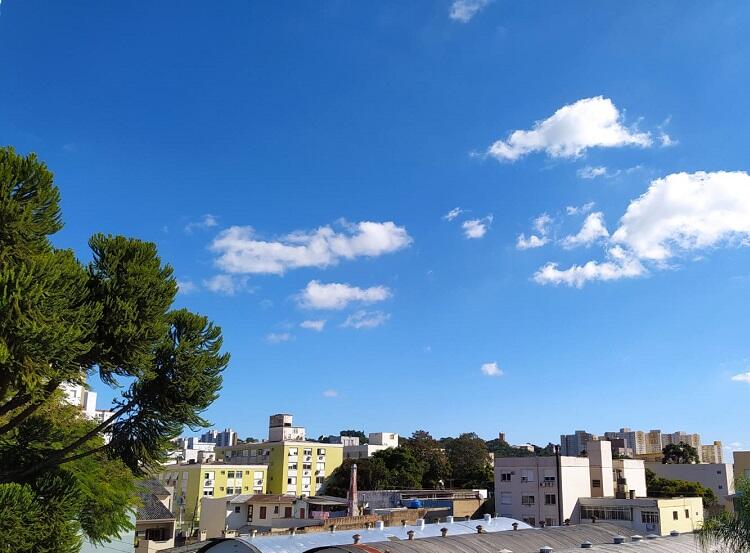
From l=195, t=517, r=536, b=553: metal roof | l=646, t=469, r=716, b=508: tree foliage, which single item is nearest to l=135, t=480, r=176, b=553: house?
l=195, t=517, r=536, b=553: metal roof

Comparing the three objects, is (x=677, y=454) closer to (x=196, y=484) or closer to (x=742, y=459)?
(x=742, y=459)

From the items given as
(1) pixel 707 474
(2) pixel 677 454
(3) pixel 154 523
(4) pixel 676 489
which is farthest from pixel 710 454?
(3) pixel 154 523

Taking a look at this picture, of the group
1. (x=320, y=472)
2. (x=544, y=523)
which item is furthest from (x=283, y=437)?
(x=544, y=523)

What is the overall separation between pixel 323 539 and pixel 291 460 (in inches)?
2244

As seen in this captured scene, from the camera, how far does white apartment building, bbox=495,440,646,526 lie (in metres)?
49.8

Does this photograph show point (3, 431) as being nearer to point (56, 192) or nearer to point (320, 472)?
point (56, 192)

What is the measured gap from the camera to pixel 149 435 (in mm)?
16891

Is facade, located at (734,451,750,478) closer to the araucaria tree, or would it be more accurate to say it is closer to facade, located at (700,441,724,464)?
the araucaria tree

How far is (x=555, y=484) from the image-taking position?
50.0m

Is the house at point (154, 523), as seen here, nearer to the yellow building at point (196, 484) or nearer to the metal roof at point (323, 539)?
the metal roof at point (323, 539)

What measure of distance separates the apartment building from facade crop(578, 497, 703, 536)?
40.6 metres

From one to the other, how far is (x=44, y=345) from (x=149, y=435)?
4.77 metres

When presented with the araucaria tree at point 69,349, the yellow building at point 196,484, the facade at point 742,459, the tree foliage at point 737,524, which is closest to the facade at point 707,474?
the facade at point 742,459

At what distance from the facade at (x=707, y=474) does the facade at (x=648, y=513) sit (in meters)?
28.5
